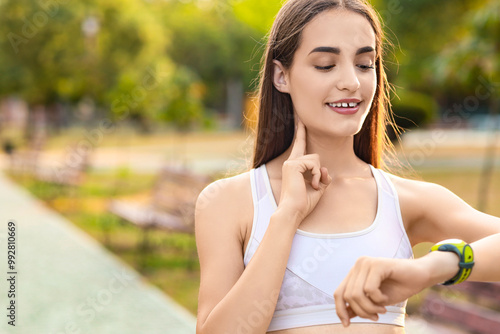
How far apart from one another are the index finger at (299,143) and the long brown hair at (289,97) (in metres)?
0.10

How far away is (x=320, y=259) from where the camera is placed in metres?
1.81

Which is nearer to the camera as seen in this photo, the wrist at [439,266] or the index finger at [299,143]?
the wrist at [439,266]

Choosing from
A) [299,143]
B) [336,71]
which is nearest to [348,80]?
[336,71]

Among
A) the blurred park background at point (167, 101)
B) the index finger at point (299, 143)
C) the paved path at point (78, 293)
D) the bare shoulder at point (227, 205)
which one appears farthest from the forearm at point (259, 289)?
the paved path at point (78, 293)

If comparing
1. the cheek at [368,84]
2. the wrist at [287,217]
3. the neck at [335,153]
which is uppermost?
the cheek at [368,84]

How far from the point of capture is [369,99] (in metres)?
1.90

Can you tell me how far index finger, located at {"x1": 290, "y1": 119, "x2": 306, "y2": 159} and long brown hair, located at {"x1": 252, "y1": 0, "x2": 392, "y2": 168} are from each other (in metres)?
0.10

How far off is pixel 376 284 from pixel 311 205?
1.58 ft

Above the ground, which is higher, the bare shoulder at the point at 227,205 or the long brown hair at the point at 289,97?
the long brown hair at the point at 289,97

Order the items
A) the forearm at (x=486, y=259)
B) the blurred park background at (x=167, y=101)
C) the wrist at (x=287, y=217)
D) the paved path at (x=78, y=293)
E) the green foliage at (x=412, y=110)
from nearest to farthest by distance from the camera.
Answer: the forearm at (x=486, y=259) → the wrist at (x=287, y=217) → the paved path at (x=78, y=293) → the blurred park background at (x=167, y=101) → the green foliage at (x=412, y=110)

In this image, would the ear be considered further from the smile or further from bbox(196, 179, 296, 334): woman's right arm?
bbox(196, 179, 296, 334): woman's right arm

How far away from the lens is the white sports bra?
1772mm

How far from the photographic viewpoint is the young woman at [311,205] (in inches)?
69.0

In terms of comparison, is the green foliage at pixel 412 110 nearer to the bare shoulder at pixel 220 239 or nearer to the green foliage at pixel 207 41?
the bare shoulder at pixel 220 239
